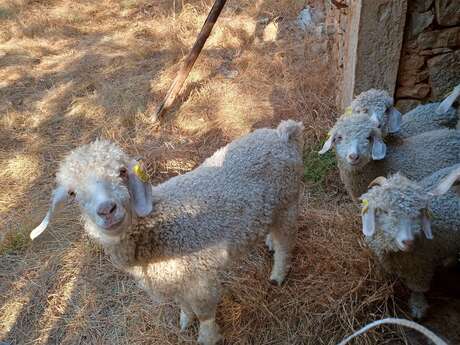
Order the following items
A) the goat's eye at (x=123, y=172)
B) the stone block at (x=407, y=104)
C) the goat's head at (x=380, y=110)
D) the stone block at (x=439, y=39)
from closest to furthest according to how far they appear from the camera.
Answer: the goat's eye at (x=123, y=172)
the goat's head at (x=380, y=110)
the stone block at (x=439, y=39)
the stone block at (x=407, y=104)

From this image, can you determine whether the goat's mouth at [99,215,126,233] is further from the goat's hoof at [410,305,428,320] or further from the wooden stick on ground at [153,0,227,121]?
the wooden stick on ground at [153,0,227,121]

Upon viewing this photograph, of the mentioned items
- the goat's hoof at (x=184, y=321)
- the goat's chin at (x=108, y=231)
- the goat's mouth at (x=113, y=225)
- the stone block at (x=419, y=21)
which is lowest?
the goat's hoof at (x=184, y=321)

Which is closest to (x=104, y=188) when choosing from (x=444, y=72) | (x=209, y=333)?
(x=209, y=333)

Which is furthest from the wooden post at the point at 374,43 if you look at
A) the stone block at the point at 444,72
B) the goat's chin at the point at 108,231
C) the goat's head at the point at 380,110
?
the goat's chin at the point at 108,231

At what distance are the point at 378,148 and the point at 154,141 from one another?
2.65 meters

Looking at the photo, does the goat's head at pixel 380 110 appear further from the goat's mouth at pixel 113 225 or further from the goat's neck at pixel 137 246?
the goat's mouth at pixel 113 225

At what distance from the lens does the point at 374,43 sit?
3307 mm

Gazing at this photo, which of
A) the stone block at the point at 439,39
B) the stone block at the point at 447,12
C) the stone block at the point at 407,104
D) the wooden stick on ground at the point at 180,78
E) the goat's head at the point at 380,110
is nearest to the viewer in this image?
the goat's head at the point at 380,110

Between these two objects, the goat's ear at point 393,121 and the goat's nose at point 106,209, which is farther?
the goat's ear at point 393,121

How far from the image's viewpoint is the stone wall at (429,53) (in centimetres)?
315

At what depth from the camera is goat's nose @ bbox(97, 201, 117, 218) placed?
5.93 feet

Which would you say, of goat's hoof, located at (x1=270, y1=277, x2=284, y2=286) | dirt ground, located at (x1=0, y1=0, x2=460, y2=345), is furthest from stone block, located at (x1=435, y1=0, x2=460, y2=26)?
goat's hoof, located at (x1=270, y1=277, x2=284, y2=286)

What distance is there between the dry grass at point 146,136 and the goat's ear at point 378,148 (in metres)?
0.70

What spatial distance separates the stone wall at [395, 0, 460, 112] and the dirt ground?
3.27 feet
